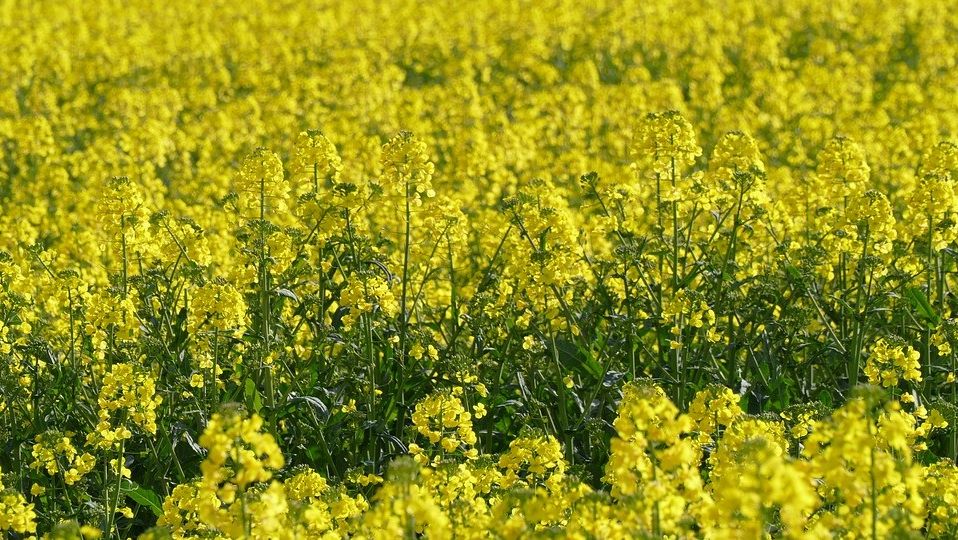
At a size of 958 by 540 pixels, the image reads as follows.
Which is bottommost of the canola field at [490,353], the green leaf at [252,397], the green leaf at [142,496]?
the green leaf at [142,496]

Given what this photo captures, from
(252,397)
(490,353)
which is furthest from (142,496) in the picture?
(490,353)

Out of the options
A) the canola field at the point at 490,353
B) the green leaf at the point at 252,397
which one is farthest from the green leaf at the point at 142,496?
the green leaf at the point at 252,397

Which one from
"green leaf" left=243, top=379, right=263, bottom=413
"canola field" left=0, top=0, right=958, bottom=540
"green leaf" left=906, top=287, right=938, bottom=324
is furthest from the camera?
"green leaf" left=906, top=287, right=938, bottom=324

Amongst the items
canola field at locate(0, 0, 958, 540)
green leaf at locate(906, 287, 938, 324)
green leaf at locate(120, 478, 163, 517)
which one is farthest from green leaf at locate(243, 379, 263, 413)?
green leaf at locate(906, 287, 938, 324)

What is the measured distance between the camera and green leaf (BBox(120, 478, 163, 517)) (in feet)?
18.7

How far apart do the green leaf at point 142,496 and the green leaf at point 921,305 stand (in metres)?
3.50

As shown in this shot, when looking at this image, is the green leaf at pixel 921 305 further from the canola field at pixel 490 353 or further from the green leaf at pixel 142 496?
the green leaf at pixel 142 496

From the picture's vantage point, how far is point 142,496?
19.0ft

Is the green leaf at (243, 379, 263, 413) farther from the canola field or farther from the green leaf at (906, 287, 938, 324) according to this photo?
the green leaf at (906, 287, 938, 324)

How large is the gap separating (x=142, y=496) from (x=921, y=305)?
3.59 metres

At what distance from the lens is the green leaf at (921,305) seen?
6.65 meters

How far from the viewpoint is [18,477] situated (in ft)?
18.6

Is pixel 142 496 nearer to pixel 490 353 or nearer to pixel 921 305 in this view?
pixel 490 353

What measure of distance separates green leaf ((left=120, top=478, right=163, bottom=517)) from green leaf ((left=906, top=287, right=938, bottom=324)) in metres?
3.50
